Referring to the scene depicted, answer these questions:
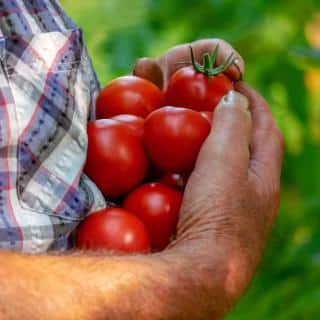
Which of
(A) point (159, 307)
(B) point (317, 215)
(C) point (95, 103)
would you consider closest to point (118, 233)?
(A) point (159, 307)

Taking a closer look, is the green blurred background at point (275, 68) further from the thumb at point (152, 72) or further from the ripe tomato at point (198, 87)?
the ripe tomato at point (198, 87)

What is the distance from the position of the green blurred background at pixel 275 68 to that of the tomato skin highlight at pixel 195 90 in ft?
2.95

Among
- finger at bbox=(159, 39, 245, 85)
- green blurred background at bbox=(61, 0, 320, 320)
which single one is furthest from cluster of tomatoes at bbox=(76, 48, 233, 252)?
green blurred background at bbox=(61, 0, 320, 320)

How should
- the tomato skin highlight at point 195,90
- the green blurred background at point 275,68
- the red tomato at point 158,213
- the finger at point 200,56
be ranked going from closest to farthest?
the red tomato at point 158,213 < the tomato skin highlight at point 195,90 < the finger at point 200,56 < the green blurred background at point 275,68

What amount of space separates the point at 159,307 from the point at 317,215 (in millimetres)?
1309

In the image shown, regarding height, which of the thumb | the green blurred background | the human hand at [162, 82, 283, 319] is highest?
the thumb

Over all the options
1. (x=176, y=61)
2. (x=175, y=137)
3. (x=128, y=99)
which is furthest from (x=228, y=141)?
(x=176, y=61)

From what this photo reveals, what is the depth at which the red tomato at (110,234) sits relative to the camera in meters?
1.42

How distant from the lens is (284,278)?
105 inches

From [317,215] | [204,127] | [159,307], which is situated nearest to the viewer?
[159,307]

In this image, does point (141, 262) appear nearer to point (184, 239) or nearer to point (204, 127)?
point (184, 239)

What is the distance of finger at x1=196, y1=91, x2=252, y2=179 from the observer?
1.47m

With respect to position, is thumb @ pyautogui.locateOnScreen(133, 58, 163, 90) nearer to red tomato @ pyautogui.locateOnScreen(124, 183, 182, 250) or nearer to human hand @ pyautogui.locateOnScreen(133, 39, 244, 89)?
human hand @ pyautogui.locateOnScreen(133, 39, 244, 89)

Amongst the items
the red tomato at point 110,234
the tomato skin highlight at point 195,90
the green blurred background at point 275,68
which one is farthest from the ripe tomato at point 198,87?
the green blurred background at point 275,68
